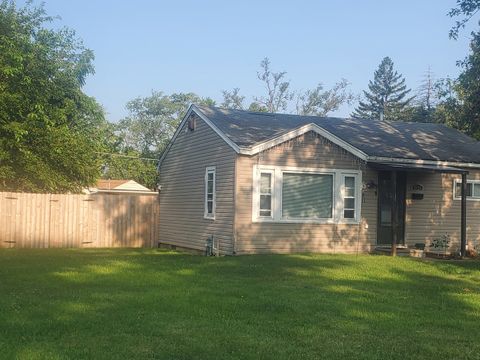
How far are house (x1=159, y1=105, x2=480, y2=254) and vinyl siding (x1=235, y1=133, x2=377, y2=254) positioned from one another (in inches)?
1.1

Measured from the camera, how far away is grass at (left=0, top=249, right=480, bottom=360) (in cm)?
631

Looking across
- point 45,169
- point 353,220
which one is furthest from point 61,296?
point 45,169

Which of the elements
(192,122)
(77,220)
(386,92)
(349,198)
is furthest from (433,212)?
(386,92)

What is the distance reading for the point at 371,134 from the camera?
798 inches

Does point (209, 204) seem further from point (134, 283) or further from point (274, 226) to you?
point (134, 283)

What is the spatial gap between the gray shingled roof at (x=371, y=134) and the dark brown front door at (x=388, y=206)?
31.8 inches

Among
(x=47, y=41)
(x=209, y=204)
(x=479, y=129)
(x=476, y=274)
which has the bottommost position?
(x=476, y=274)

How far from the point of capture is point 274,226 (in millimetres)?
16562

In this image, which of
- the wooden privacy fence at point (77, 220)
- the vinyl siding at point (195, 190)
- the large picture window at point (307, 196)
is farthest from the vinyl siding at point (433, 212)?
the wooden privacy fence at point (77, 220)

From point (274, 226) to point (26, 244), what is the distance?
8296mm

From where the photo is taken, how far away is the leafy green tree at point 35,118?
21.4 meters

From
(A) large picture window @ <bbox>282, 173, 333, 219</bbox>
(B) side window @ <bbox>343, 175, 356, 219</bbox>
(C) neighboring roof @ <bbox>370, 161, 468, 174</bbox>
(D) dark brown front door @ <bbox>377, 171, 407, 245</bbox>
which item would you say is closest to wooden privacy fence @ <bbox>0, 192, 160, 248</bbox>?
(A) large picture window @ <bbox>282, 173, 333, 219</bbox>

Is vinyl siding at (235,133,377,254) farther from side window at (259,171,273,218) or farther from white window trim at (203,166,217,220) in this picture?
white window trim at (203,166,217,220)

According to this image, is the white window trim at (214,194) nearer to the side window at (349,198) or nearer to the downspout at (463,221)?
the side window at (349,198)
